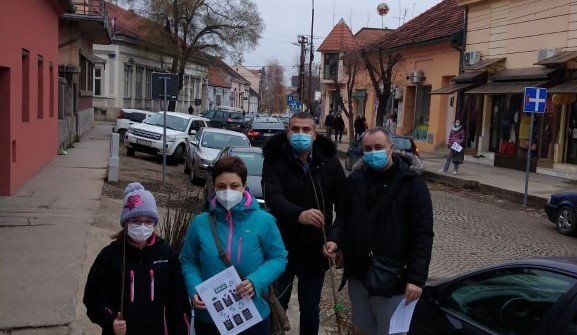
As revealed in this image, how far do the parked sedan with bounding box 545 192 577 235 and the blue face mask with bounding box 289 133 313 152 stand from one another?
8505 mm

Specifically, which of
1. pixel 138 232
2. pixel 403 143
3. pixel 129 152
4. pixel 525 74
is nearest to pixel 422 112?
pixel 525 74

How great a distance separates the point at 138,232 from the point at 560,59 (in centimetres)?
1781

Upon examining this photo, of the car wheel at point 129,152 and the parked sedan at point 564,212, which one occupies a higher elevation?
the parked sedan at point 564,212

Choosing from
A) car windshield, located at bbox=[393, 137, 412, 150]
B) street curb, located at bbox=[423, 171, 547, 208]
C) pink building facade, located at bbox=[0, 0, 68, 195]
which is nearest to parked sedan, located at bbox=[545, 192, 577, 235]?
street curb, located at bbox=[423, 171, 547, 208]

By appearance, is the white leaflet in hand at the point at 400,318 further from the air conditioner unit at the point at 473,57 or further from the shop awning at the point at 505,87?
the air conditioner unit at the point at 473,57

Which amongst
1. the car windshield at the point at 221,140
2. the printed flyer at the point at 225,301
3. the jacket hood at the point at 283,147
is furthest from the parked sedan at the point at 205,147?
the printed flyer at the point at 225,301

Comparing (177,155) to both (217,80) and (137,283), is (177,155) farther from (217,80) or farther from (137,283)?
(217,80)

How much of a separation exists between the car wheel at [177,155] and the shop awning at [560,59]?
11940mm

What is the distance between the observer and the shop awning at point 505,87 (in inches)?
792

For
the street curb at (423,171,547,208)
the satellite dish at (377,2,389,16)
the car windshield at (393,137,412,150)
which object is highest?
the satellite dish at (377,2,389,16)

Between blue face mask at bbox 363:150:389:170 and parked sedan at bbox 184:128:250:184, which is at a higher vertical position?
blue face mask at bbox 363:150:389:170

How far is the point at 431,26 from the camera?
30.5 m

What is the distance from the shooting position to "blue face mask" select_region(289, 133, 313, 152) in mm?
4172

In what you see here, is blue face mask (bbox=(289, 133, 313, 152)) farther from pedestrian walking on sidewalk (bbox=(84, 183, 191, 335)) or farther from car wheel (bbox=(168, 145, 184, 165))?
car wheel (bbox=(168, 145, 184, 165))
